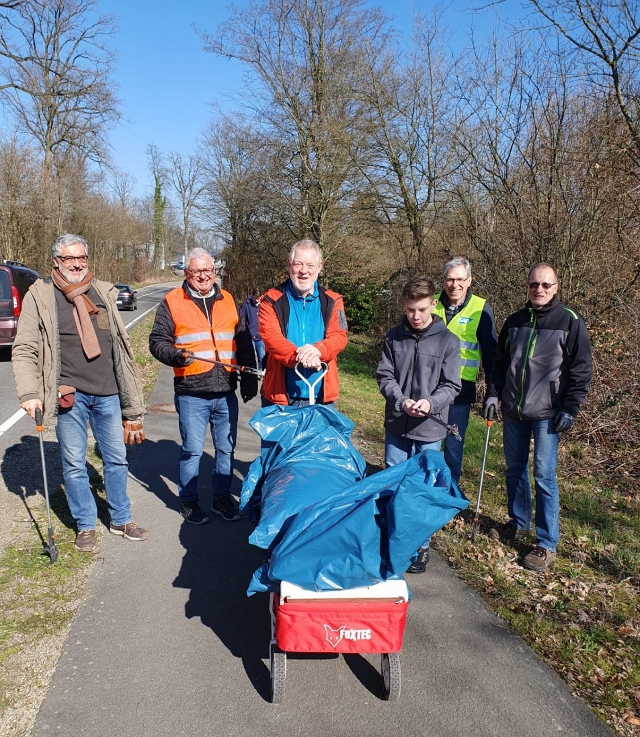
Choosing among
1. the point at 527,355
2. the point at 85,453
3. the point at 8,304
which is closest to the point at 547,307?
the point at 527,355

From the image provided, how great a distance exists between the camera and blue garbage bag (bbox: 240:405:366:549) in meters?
2.95

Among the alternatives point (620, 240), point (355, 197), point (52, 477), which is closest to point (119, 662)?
point (52, 477)

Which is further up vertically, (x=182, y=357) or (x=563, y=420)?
(x=182, y=357)

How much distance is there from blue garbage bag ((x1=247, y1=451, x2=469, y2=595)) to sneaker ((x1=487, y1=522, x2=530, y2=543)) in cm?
242

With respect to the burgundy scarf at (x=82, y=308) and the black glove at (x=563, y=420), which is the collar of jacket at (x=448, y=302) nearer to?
the black glove at (x=563, y=420)

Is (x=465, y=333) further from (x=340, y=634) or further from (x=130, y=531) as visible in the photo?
(x=130, y=531)

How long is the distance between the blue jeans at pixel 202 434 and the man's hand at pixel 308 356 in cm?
98

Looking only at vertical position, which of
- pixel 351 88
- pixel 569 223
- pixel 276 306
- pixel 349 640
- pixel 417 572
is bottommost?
pixel 417 572

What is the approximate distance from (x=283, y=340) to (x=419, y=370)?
3.34 feet

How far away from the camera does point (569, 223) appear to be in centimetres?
843

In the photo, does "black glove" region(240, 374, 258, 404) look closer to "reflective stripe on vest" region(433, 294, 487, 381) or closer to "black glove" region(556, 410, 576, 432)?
"reflective stripe on vest" region(433, 294, 487, 381)

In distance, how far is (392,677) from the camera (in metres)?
2.95

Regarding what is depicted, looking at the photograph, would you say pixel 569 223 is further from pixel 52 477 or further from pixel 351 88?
pixel 351 88

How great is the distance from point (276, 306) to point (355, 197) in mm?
14601
